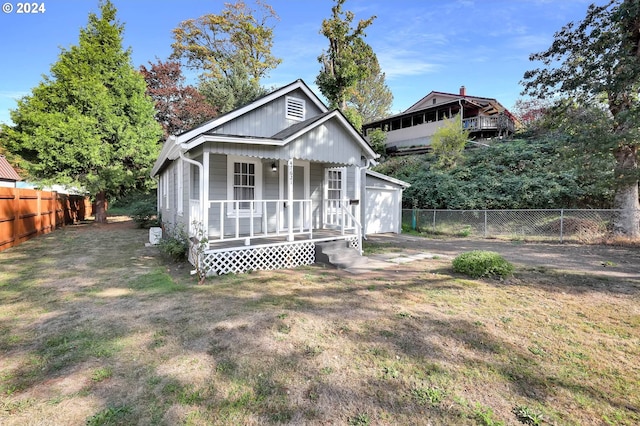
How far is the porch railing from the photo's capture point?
8.03 meters

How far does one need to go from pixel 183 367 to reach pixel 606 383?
14.0 feet

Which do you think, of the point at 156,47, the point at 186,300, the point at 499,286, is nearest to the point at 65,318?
the point at 186,300

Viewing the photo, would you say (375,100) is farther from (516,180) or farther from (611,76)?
(611,76)

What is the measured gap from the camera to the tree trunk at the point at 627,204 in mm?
11055

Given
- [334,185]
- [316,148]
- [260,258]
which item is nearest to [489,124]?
[334,185]

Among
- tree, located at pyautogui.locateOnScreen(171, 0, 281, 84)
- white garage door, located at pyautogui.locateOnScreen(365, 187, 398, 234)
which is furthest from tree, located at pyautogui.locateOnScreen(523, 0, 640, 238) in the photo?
tree, located at pyautogui.locateOnScreen(171, 0, 281, 84)

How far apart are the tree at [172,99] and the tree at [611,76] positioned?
23033 millimetres

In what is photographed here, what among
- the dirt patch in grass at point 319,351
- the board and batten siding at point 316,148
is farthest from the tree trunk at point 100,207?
the board and batten siding at point 316,148

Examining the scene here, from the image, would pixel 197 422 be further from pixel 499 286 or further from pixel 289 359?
pixel 499 286

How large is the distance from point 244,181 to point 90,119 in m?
12.9

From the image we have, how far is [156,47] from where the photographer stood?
27672 millimetres

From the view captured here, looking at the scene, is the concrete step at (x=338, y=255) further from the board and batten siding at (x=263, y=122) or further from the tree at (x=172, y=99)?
the tree at (x=172, y=99)

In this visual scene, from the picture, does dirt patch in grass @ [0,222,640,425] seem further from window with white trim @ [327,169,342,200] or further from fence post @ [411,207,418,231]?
fence post @ [411,207,418,231]

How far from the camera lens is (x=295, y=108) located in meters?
9.82
